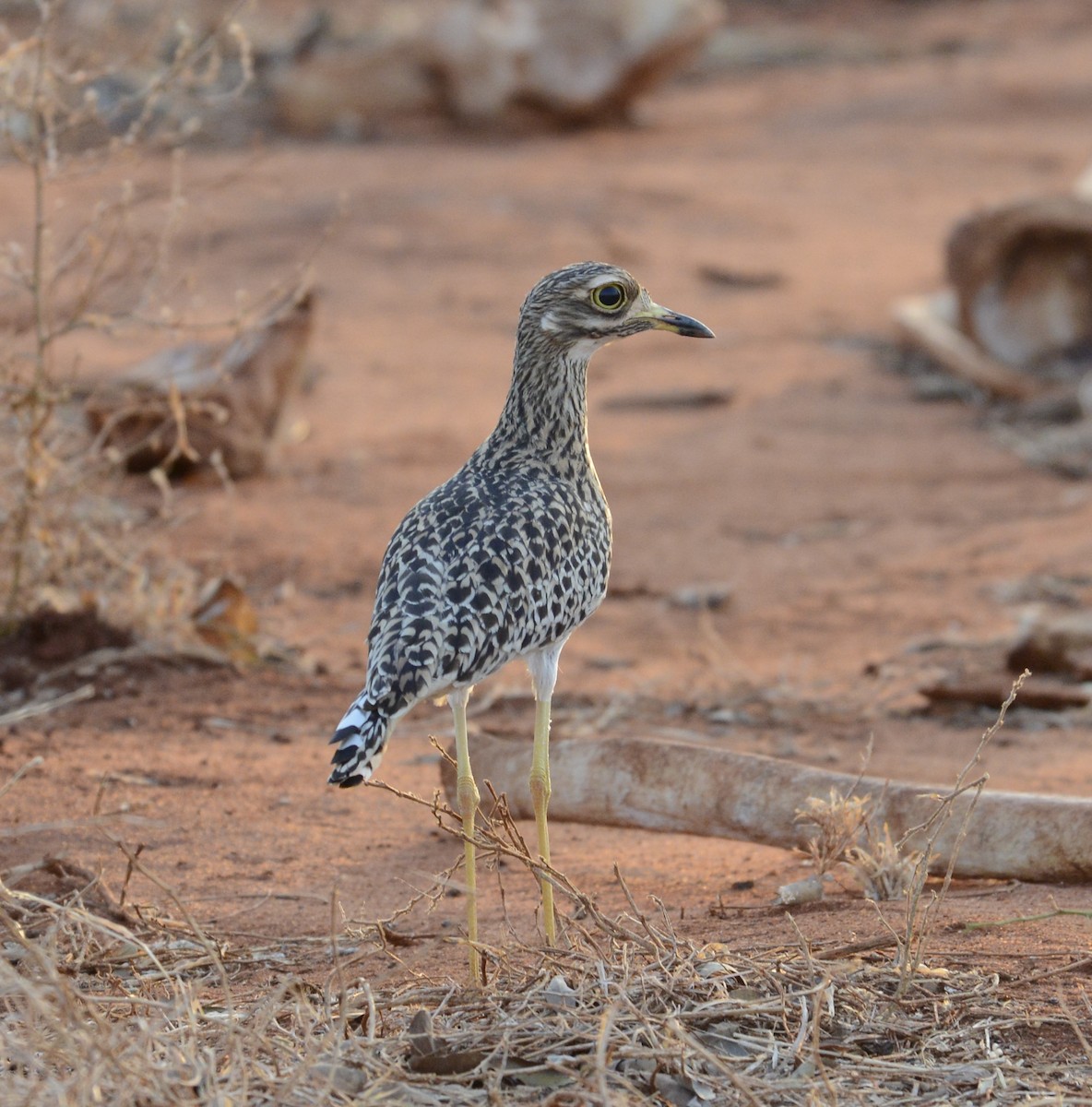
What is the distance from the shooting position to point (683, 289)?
13812 mm

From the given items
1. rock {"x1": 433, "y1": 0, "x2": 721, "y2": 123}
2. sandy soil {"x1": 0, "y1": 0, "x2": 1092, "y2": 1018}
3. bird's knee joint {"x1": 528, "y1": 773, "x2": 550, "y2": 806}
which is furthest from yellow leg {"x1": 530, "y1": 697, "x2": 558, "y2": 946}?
rock {"x1": 433, "y1": 0, "x2": 721, "y2": 123}

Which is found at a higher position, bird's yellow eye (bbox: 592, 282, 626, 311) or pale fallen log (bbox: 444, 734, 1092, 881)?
bird's yellow eye (bbox: 592, 282, 626, 311)

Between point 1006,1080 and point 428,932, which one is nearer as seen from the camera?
point 1006,1080

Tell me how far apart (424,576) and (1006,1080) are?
1640mm

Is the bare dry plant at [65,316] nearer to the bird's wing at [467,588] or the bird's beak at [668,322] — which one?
the bird's beak at [668,322]

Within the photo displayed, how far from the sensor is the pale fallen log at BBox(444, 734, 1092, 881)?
14.2ft

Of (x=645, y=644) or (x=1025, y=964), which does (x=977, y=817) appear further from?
(x=645, y=644)

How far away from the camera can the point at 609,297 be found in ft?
14.2

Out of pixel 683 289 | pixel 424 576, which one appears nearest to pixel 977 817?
pixel 424 576

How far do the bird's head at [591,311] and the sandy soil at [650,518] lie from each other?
4.87 feet

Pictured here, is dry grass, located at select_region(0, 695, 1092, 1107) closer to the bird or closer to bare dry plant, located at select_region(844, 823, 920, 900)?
the bird

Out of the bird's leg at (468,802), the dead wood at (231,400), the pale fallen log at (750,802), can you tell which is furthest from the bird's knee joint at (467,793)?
the dead wood at (231,400)

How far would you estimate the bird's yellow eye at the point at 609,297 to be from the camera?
431 centimetres

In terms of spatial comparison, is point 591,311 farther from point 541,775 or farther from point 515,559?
point 541,775
